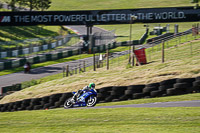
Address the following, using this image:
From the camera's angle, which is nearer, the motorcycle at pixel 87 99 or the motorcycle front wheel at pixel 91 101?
the motorcycle front wheel at pixel 91 101

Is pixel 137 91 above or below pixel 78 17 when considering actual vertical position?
below

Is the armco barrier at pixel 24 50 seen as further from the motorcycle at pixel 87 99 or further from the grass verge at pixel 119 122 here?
the grass verge at pixel 119 122

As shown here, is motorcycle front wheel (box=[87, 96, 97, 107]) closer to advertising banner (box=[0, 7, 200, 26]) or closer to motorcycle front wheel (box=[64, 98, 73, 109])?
motorcycle front wheel (box=[64, 98, 73, 109])

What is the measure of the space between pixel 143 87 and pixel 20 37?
46853 millimetres

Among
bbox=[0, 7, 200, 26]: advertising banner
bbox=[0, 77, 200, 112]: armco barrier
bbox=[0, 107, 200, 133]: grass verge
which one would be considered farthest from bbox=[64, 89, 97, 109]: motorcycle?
bbox=[0, 7, 200, 26]: advertising banner

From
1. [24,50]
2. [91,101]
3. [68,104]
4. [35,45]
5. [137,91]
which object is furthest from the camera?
[35,45]

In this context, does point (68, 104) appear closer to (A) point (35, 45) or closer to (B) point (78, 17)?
(B) point (78, 17)

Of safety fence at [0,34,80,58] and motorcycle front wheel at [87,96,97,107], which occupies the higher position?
safety fence at [0,34,80,58]

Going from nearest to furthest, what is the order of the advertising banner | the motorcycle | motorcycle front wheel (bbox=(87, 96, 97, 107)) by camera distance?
motorcycle front wheel (bbox=(87, 96, 97, 107)) < the motorcycle < the advertising banner

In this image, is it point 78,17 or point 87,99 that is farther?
point 78,17

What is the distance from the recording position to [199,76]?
43.5ft

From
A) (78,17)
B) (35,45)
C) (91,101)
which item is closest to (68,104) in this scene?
(91,101)

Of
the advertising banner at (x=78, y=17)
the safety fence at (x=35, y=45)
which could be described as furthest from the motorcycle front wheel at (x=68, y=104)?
the safety fence at (x=35, y=45)

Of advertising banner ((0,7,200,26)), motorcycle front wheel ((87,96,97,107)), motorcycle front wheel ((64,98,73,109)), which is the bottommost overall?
motorcycle front wheel ((64,98,73,109))
